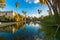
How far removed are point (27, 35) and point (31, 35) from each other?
3.1 inches

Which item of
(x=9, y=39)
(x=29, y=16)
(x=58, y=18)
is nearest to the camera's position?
(x=58, y=18)

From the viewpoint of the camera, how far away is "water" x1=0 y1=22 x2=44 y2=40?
2.75 meters

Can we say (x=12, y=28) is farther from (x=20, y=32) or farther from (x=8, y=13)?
(x=8, y=13)

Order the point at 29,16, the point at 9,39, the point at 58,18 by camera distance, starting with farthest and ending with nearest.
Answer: the point at 29,16 < the point at 9,39 < the point at 58,18

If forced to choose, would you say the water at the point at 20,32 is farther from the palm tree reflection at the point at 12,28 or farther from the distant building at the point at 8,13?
the distant building at the point at 8,13

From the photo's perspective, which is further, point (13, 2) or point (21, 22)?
point (13, 2)

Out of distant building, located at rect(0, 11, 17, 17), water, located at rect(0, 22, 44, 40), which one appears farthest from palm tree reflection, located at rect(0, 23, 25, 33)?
distant building, located at rect(0, 11, 17, 17)

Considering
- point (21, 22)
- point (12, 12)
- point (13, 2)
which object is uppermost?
point (13, 2)

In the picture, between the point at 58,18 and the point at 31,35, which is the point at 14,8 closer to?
the point at 31,35

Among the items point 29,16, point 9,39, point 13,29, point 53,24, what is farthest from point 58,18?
point 13,29

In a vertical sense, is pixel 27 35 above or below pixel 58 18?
below

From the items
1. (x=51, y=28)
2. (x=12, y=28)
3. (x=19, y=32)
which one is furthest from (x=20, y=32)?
(x=51, y=28)

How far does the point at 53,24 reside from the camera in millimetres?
500

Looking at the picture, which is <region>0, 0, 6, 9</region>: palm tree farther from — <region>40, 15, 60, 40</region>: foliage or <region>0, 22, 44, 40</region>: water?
<region>40, 15, 60, 40</region>: foliage
